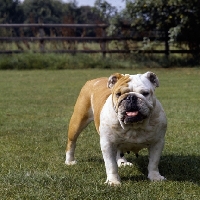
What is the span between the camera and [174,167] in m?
5.65

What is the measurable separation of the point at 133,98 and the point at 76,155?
6.83 feet

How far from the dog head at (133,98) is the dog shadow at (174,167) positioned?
77 centimetres

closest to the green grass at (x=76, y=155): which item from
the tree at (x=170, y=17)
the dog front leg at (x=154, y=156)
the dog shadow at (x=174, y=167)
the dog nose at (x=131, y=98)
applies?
the dog shadow at (x=174, y=167)

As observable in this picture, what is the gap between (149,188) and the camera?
15.5ft

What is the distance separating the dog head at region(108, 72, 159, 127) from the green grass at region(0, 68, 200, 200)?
2.10 feet

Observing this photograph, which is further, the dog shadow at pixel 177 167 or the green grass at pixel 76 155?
the dog shadow at pixel 177 167

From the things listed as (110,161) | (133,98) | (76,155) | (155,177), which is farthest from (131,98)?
(76,155)

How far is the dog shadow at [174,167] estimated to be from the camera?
17.1ft

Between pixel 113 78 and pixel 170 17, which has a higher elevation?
pixel 113 78

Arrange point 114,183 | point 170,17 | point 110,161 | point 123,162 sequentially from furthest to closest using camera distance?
point 170,17 → point 123,162 → point 110,161 → point 114,183

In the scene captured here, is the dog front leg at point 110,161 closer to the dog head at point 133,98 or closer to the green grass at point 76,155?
the green grass at point 76,155

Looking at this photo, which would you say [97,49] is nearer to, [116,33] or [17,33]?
Answer: [116,33]

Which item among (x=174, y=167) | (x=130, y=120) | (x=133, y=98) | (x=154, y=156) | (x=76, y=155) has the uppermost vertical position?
(x=133, y=98)

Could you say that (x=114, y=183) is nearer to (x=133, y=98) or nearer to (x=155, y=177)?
(x=155, y=177)
